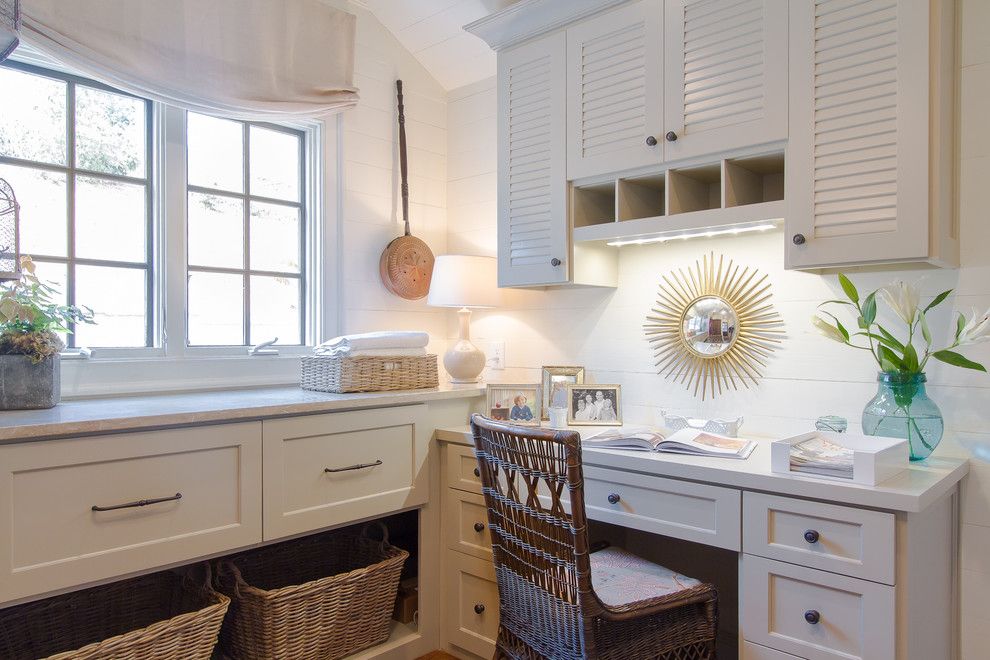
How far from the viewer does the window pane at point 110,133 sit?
2.26m

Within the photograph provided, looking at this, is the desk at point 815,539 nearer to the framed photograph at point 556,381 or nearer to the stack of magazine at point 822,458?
the stack of magazine at point 822,458

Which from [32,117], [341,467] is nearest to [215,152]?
[32,117]

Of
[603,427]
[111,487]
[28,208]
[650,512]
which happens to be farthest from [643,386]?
[28,208]

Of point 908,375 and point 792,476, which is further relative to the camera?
point 908,375

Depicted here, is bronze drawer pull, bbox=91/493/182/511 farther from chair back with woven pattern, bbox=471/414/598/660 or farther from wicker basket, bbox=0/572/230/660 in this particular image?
chair back with woven pattern, bbox=471/414/598/660

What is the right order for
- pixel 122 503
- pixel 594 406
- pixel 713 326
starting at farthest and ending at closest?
pixel 594 406 → pixel 713 326 → pixel 122 503

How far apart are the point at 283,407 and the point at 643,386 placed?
1231 mm

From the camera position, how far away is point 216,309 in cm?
253

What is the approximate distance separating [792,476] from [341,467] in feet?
4.15

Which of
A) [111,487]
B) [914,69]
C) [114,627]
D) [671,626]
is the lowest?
[114,627]

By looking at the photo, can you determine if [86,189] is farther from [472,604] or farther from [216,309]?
[472,604]

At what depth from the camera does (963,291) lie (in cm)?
181

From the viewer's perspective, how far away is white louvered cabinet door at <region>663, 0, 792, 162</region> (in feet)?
6.07

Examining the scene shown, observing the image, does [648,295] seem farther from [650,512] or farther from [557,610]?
[557,610]
